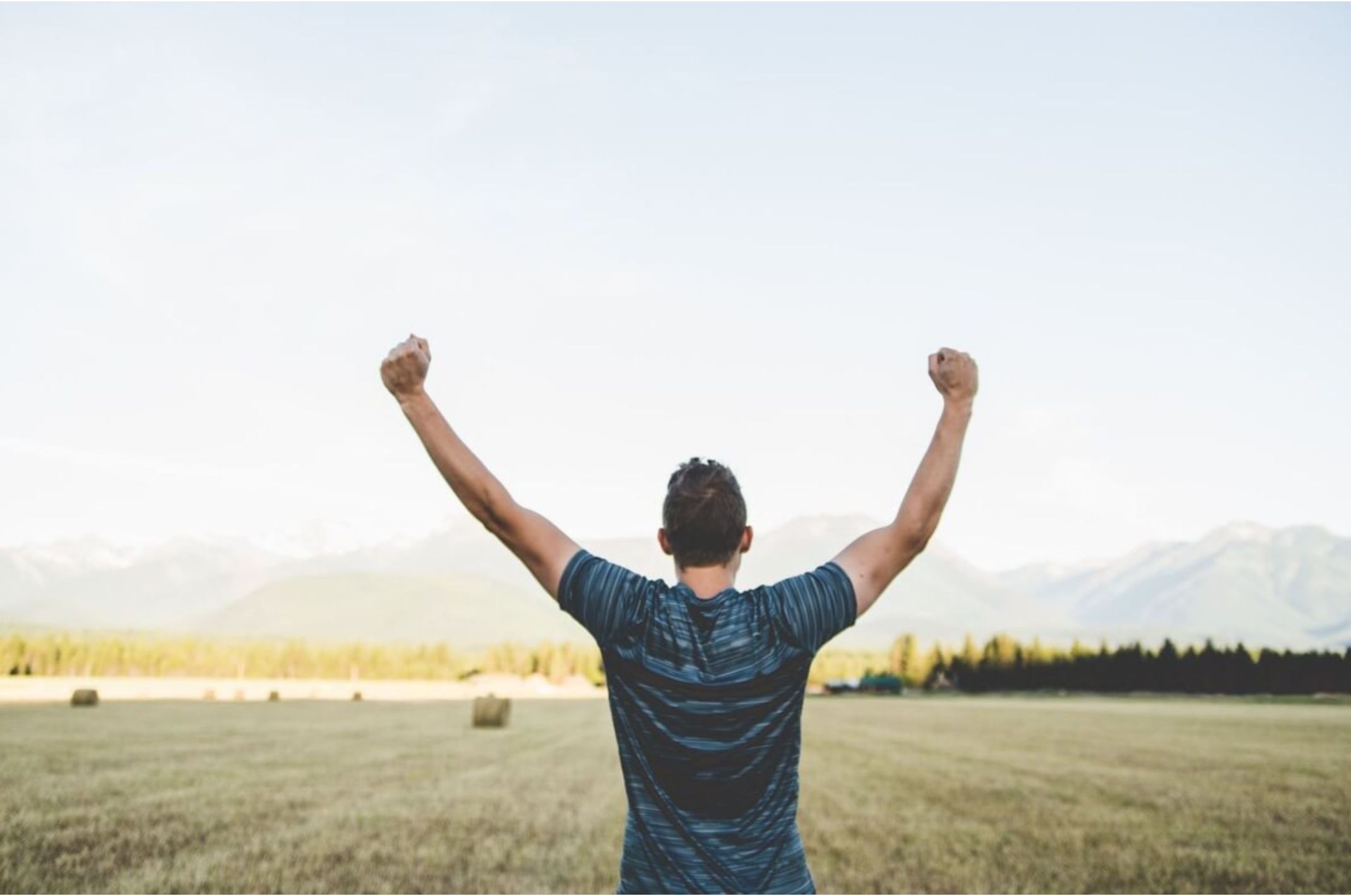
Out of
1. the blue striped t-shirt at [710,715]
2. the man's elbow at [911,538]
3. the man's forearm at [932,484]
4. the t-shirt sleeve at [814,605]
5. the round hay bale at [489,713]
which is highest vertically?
the man's forearm at [932,484]

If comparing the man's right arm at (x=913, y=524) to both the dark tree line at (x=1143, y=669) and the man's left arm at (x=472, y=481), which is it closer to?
the man's left arm at (x=472, y=481)

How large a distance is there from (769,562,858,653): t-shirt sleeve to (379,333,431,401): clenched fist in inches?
A: 47.8

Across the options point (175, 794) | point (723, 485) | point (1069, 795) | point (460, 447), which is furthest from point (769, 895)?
point (1069, 795)

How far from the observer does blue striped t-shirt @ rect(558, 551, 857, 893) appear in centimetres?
311

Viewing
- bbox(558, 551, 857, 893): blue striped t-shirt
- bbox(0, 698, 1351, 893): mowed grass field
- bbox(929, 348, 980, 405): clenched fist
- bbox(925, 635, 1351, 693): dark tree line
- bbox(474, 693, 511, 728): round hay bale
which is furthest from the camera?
bbox(925, 635, 1351, 693): dark tree line

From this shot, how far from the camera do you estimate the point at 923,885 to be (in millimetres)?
10992

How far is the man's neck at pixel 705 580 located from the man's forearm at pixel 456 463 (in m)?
0.56

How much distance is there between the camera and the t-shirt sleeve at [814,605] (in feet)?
10.4

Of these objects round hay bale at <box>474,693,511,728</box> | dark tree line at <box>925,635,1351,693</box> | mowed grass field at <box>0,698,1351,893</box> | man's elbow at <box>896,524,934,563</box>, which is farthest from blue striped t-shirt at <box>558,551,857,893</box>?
dark tree line at <box>925,635,1351,693</box>

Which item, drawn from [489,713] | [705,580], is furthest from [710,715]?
[489,713]

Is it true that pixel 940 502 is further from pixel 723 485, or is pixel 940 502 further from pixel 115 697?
pixel 115 697

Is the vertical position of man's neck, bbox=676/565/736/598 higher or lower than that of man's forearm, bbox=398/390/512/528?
lower

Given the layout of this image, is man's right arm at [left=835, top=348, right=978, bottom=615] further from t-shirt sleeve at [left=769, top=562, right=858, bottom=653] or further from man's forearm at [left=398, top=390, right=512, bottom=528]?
man's forearm at [left=398, top=390, right=512, bottom=528]

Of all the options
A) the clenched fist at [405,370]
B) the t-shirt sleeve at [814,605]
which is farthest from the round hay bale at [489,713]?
the t-shirt sleeve at [814,605]
